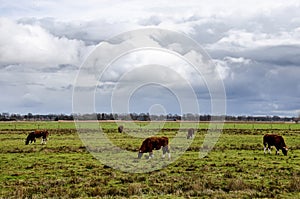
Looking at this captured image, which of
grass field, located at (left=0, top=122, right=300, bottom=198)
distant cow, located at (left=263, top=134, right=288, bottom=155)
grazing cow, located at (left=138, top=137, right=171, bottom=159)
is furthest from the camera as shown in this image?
distant cow, located at (left=263, top=134, right=288, bottom=155)

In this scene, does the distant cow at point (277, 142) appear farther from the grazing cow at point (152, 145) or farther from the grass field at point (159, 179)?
the grazing cow at point (152, 145)

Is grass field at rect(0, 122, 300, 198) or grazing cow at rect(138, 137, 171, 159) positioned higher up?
grazing cow at rect(138, 137, 171, 159)

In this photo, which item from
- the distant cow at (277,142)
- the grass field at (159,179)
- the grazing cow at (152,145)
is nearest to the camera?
the grass field at (159,179)

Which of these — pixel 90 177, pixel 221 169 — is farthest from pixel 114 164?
pixel 221 169

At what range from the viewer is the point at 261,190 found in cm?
1552

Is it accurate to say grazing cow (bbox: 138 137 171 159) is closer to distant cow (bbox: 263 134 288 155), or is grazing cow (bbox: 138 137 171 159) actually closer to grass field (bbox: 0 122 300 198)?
grass field (bbox: 0 122 300 198)

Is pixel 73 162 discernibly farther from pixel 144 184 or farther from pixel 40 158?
pixel 144 184

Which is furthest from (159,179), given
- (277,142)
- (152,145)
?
(277,142)

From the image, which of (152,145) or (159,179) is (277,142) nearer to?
(152,145)

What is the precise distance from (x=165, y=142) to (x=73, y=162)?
6646 mm

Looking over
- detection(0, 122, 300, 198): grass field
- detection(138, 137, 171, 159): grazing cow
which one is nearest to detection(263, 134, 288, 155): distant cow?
detection(0, 122, 300, 198): grass field

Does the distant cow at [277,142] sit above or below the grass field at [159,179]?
above

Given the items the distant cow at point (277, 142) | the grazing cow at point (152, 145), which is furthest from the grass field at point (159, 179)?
the distant cow at point (277, 142)

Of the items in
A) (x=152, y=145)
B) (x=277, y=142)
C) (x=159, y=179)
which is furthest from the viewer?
(x=277, y=142)
